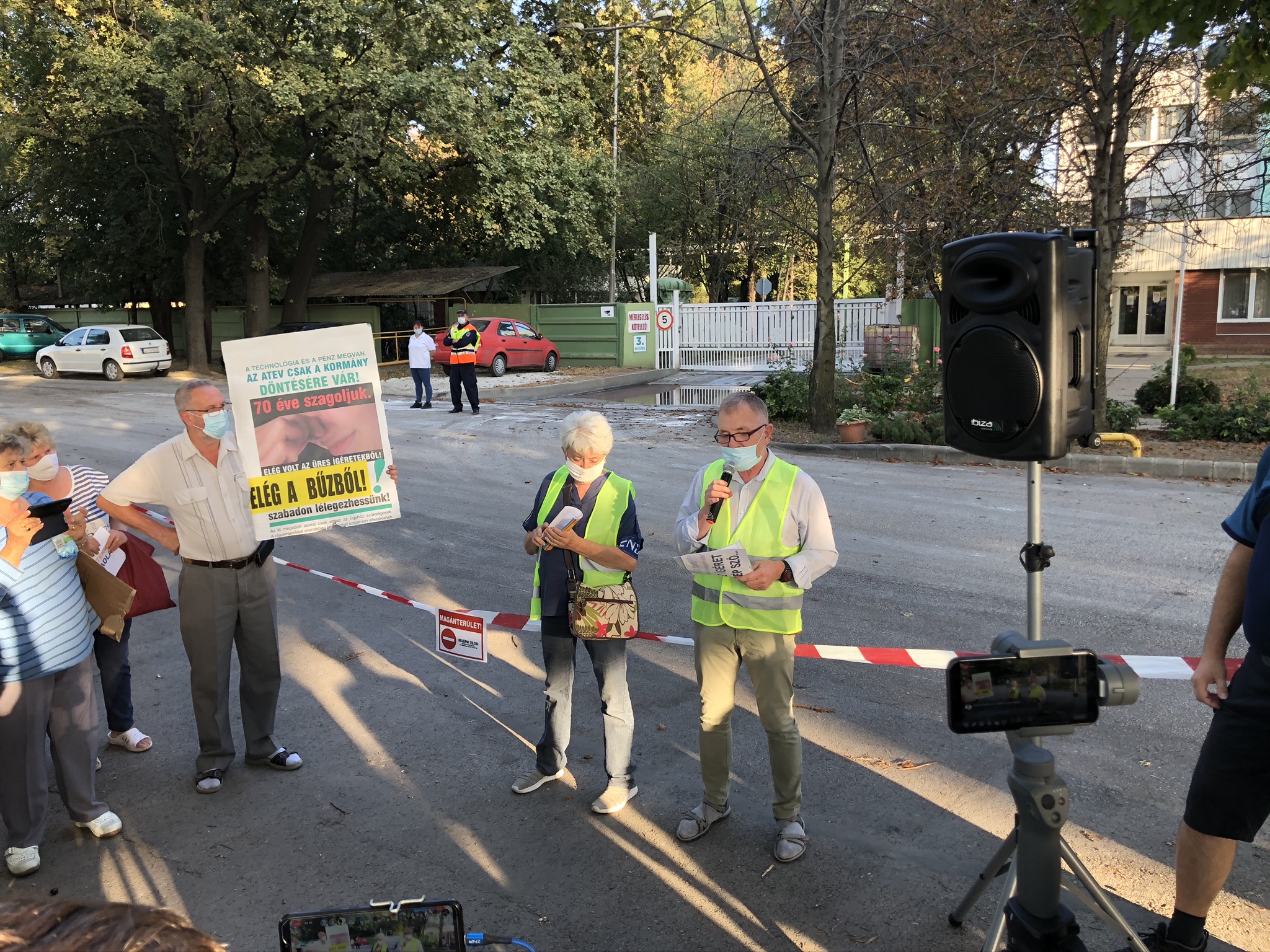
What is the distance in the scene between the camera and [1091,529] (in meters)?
9.30

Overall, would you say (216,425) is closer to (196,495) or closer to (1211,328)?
(196,495)

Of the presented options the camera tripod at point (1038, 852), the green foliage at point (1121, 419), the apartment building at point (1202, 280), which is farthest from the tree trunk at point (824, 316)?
the apartment building at point (1202, 280)

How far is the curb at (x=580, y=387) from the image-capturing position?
75.8 ft

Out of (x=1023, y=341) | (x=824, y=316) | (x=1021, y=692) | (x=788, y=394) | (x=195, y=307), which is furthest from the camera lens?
(x=195, y=307)

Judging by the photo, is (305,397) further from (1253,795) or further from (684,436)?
(684,436)

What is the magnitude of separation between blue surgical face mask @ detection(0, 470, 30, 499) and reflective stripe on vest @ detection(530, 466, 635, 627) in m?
2.18

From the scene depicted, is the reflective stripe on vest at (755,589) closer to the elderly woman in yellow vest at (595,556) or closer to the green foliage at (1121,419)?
the elderly woman in yellow vest at (595,556)

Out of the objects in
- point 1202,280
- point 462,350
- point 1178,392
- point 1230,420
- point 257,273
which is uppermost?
point 257,273

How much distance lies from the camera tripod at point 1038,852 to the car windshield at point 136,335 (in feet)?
95.0

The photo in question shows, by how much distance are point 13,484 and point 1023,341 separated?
3974mm

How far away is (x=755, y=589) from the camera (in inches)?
155

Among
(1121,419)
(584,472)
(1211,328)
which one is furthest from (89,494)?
(1211,328)

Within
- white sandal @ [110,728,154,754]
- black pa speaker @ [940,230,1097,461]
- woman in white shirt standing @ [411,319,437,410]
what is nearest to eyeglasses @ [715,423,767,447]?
black pa speaker @ [940,230,1097,461]

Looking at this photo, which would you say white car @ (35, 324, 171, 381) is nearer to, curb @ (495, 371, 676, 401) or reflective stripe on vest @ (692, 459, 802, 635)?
curb @ (495, 371, 676, 401)
